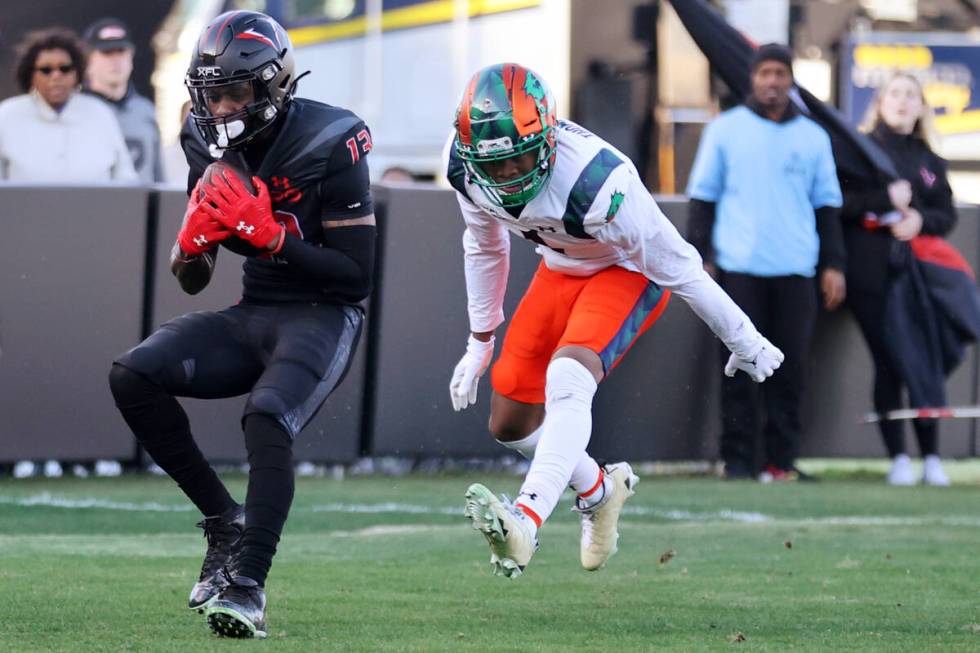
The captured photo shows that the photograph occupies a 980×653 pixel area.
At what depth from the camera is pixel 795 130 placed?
32.8 ft

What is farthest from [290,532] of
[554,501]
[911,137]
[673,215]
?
[911,137]

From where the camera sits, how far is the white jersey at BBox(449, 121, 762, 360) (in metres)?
5.62

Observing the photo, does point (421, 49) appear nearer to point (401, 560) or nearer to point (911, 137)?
point (911, 137)

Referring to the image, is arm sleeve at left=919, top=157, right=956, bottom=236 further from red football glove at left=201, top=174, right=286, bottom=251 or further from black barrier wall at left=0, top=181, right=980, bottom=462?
red football glove at left=201, top=174, right=286, bottom=251

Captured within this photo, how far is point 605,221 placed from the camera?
5.63 meters

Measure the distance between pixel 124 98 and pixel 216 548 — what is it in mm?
5931

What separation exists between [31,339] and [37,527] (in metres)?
1.79

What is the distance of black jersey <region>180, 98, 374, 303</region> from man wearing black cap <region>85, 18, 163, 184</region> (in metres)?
5.38

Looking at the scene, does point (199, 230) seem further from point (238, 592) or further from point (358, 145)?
point (238, 592)

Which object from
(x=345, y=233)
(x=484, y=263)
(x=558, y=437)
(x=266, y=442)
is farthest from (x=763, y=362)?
(x=266, y=442)

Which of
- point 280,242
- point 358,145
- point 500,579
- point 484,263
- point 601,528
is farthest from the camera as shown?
point 500,579

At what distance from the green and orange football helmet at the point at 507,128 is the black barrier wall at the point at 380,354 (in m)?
4.39

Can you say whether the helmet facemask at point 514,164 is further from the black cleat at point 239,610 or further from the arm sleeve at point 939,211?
the arm sleeve at point 939,211

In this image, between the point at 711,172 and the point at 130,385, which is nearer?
the point at 130,385
